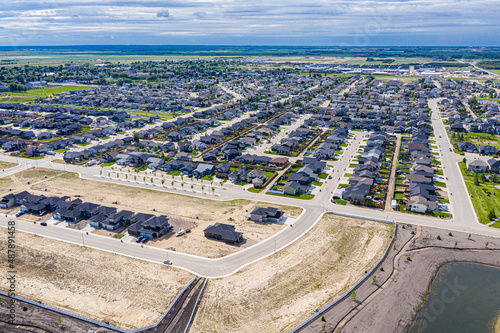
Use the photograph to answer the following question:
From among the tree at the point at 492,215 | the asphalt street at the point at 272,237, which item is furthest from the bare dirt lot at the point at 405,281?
the tree at the point at 492,215

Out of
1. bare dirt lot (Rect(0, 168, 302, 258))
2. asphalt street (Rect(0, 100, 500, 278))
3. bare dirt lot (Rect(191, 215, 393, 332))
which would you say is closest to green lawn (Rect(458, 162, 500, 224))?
asphalt street (Rect(0, 100, 500, 278))

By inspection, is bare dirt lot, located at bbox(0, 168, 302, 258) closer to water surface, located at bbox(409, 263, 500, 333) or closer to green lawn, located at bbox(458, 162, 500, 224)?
water surface, located at bbox(409, 263, 500, 333)

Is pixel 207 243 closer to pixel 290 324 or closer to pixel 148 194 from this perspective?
pixel 290 324

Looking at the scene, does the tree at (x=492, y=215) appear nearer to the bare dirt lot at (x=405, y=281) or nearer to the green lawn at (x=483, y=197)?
the green lawn at (x=483, y=197)

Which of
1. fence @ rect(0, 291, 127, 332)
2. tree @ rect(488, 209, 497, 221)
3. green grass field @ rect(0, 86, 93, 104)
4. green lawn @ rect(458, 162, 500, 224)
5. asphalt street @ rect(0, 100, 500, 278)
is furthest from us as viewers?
green grass field @ rect(0, 86, 93, 104)

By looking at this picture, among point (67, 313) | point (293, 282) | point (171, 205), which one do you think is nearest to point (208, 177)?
point (171, 205)
